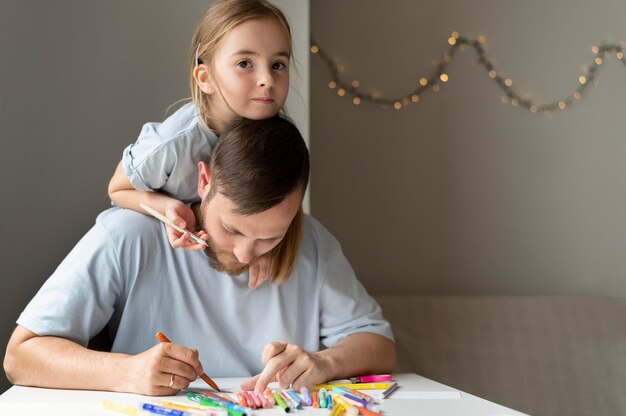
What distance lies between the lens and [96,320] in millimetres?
1582

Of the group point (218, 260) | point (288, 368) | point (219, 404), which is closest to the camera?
point (219, 404)

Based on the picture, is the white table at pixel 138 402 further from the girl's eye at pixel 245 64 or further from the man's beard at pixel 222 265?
the girl's eye at pixel 245 64

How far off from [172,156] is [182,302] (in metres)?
0.31

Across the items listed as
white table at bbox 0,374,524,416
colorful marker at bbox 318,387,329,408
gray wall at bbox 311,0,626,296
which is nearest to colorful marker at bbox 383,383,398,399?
white table at bbox 0,374,524,416

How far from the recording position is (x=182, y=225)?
5.23ft

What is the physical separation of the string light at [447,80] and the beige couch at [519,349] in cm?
73

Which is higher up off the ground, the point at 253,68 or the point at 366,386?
the point at 253,68

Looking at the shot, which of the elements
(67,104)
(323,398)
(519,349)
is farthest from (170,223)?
(519,349)

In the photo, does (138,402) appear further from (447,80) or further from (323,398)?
(447,80)

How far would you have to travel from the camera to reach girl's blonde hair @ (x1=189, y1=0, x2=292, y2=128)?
161 cm

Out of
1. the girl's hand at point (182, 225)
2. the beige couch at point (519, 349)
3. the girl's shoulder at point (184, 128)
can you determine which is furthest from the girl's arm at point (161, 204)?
the beige couch at point (519, 349)

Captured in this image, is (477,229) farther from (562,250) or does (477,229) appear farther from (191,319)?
(191,319)

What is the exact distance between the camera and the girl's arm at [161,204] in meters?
1.59

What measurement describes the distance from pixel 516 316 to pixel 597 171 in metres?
0.72
